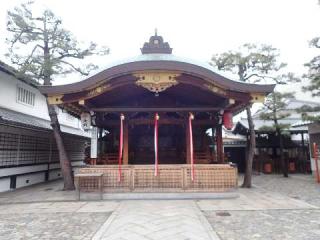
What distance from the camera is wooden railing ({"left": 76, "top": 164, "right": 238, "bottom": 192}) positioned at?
891 cm

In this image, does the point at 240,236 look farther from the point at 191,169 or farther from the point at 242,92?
the point at 242,92

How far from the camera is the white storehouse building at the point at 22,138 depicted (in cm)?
1138

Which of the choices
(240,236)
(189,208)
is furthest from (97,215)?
(240,236)

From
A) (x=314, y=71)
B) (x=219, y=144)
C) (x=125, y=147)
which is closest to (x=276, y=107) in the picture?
(x=314, y=71)

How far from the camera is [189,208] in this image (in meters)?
7.21

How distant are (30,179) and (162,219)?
10.1 m

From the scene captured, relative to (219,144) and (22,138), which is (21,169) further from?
(219,144)

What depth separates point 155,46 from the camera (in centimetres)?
1127

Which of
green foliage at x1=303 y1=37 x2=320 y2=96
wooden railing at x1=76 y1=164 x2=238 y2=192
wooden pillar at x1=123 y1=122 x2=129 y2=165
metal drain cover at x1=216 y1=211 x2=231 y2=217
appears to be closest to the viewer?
metal drain cover at x1=216 y1=211 x2=231 y2=217

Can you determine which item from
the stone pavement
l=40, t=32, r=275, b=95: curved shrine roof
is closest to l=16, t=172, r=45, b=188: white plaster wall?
l=40, t=32, r=275, b=95: curved shrine roof

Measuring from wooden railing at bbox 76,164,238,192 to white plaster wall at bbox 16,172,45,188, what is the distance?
542 centimetres

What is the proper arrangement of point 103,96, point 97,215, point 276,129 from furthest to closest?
point 276,129 < point 103,96 < point 97,215

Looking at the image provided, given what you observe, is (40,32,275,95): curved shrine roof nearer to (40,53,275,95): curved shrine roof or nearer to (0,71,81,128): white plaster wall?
(40,53,275,95): curved shrine roof

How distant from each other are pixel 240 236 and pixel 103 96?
7288mm
